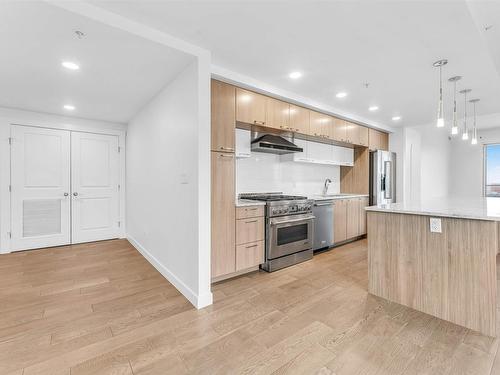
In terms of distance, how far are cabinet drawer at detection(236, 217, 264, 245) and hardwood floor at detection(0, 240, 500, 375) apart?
0.49 m

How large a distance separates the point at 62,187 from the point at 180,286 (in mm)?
3480

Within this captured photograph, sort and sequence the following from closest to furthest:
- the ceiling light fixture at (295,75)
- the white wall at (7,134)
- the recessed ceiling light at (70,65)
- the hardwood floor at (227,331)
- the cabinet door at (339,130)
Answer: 1. the hardwood floor at (227,331)
2. the recessed ceiling light at (70,65)
3. the ceiling light fixture at (295,75)
4. the white wall at (7,134)
5. the cabinet door at (339,130)

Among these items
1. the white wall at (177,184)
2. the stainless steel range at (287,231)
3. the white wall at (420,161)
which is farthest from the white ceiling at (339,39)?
the white wall at (420,161)

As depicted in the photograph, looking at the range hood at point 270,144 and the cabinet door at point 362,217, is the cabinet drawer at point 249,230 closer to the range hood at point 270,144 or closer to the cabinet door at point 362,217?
the range hood at point 270,144

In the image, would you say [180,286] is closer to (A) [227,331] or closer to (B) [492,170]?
(A) [227,331]

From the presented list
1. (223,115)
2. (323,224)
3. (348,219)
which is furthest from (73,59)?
(348,219)

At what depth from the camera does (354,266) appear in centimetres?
343

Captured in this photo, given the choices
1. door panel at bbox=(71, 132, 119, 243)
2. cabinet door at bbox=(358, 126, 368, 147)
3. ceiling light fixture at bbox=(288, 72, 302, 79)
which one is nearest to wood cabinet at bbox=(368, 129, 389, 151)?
cabinet door at bbox=(358, 126, 368, 147)

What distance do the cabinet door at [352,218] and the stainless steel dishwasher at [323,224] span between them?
2.01 ft

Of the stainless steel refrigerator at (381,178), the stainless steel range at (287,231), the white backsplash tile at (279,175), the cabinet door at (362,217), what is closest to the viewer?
the stainless steel range at (287,231)

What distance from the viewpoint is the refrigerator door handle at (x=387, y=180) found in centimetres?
527

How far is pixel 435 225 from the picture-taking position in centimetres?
Answer: 215

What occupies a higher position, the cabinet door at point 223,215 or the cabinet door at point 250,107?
the cabinet door at point 250,107

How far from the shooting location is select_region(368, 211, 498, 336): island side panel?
75.5 inches
